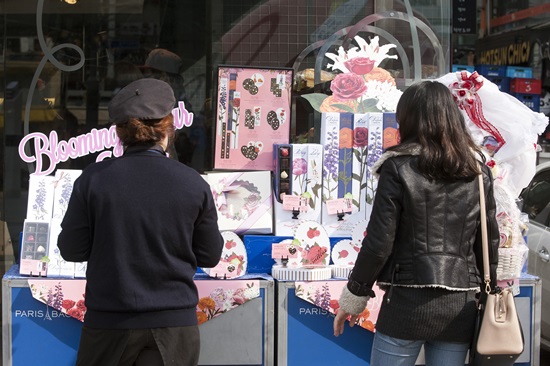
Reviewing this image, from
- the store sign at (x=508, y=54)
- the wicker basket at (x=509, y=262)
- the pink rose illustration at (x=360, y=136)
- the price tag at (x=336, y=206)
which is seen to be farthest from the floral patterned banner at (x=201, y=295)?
the store sign at (x=508, y=54)

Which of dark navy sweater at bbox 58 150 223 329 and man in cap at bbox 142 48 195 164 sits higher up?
man in cap at bbox 142 48 195 164

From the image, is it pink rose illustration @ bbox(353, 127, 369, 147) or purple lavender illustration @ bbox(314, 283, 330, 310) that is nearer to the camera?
purple lavender illustration @ bbox(314, 283, 330, 310)

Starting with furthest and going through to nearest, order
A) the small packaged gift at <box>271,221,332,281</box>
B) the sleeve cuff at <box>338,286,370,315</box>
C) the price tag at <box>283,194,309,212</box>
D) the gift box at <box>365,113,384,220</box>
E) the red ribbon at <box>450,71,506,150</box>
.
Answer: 1. the gift box at <box>365,113,384,220</box>
2. the price tag at <box>283,194,309,212</box>
3. the small packaged gift at <box>271,221,332,281</box>
4. the red ribbon at <box>450,71,506,150</box>
5. the sleeve cuff at <box>338,286,370,315</box>

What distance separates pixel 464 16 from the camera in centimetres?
1162

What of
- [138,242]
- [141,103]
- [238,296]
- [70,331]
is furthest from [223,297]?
[141,103]

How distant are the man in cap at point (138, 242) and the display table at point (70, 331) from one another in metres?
Answer: 1.26

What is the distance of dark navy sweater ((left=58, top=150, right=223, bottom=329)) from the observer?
9.02ft

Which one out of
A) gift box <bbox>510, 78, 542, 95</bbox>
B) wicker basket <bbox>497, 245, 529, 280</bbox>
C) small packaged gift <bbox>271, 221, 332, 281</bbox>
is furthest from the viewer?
gift box <bbox>510, 78, 542, 95</bbox>

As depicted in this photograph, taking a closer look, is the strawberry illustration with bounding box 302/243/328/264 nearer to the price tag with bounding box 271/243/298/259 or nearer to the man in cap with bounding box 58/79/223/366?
the price tag with bounding box 271/243/298/259

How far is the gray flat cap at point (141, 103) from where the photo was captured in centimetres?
281

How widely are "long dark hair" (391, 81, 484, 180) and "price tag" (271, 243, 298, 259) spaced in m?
1.42

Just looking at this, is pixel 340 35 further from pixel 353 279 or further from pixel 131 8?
pixel 353 279

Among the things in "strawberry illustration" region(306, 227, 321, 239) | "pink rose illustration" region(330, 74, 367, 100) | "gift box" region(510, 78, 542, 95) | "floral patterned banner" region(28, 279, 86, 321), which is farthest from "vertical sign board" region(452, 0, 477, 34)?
"floral patterned banner" region(28, 279, 86, 321)

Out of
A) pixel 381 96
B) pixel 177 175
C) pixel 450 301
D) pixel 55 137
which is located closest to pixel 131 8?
pixel 55 137
